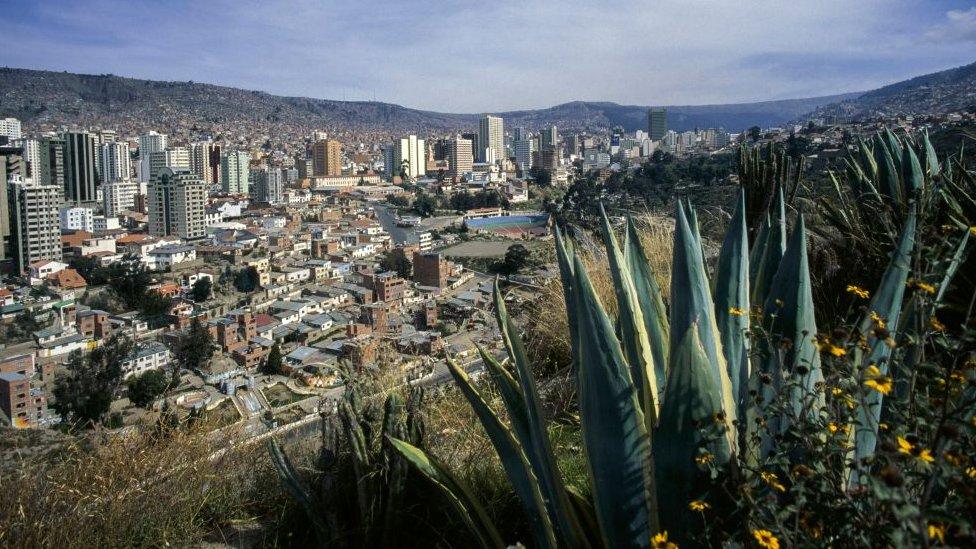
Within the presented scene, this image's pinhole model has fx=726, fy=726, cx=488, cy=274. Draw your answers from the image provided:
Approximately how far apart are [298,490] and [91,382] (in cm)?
1392

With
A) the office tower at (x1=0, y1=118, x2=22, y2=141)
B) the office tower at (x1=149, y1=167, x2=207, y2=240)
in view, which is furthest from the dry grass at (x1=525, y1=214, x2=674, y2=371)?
the office tower at (x1=0, y1=118, x2=22, y2=141)

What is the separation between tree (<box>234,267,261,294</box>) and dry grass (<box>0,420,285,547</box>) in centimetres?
2347

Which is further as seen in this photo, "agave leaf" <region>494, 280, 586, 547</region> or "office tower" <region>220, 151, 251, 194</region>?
"office tower" <region>220, 151, 251, 194</region>

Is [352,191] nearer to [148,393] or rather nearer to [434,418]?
[148,393]

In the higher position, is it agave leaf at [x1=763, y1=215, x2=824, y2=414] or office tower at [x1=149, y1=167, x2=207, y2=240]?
office tower at [x1=149, y1=167, x2=207, y2=240]

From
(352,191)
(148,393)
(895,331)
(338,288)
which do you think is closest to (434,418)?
(895,331)

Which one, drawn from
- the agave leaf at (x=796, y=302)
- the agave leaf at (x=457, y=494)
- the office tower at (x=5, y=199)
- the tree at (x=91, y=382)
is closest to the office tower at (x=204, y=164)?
the office tower at (x=5, y=199)

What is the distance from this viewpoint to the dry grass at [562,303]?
7.88 feet

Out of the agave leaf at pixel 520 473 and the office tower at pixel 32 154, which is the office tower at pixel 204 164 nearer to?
the office tower at pixel 32 154

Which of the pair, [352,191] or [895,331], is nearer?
[895,331]

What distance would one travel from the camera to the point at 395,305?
65.6 feet

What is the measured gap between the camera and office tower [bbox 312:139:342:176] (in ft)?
185

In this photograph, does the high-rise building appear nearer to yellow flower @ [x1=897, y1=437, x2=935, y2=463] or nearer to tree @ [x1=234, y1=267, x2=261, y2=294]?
tree @ [x1=234, y1=267, x2=261, y2=294]

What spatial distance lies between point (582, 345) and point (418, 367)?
3.98 feet
